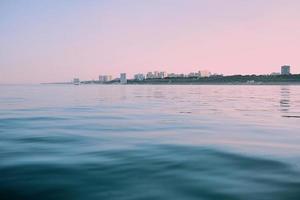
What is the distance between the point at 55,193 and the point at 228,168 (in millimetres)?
3727

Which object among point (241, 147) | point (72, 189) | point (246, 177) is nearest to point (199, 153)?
point (241, 147)

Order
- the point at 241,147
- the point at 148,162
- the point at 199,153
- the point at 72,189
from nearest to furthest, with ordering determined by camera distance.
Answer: the point at 72,189 < the point at 148,162 < the point at 199,153 < the point at 241,147

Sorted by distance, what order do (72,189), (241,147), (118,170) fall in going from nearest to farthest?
(72,189) → (118,170) → (241,147)

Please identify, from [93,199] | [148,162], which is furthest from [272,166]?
[93,199]

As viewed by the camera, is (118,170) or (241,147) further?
(241,147)

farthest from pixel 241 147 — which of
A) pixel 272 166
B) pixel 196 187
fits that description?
pixel 196 187

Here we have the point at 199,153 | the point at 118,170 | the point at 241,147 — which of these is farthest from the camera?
the point at 241,147

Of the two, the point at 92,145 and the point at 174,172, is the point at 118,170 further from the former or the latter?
the point at 92,145

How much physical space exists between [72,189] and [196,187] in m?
2.16

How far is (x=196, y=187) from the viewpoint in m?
5.96

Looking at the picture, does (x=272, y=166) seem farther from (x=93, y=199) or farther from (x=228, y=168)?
(x=93, y=199)

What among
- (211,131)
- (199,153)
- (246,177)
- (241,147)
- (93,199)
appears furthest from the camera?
(211,131)

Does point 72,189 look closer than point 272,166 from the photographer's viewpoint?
Yes

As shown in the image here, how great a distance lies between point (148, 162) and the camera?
25.7 ft
